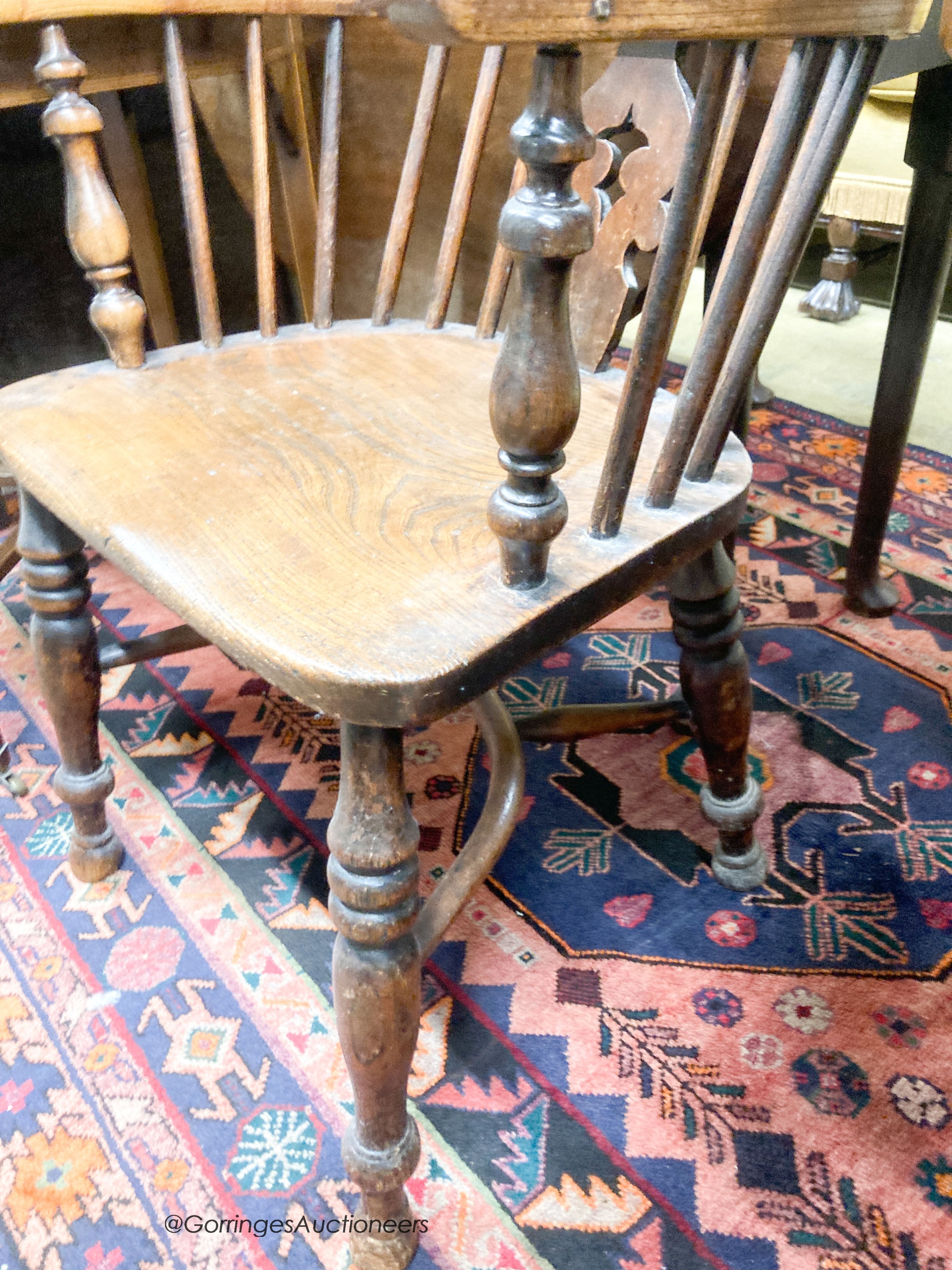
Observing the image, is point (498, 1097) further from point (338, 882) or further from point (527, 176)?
point (527, 176)

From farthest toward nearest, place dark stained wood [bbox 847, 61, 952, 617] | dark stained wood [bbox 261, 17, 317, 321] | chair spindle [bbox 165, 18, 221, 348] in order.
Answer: dark stained wood [bbox 261, 17, 317, 321], dark stained wood [bbox 847, 61, 952, 617], chair spindle [bbox 165, 18, 221, 348]

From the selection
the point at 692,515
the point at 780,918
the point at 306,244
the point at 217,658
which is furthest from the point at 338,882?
the point at 306,244

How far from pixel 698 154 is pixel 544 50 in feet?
0.36

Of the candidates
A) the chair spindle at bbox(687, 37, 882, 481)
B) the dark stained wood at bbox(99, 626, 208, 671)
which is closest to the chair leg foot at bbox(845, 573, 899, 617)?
the chair spindle at bbox(687, 37, 882, 481)

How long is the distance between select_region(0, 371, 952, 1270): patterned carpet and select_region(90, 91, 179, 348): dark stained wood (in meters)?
0.66

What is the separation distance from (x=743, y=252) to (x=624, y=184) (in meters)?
0.24

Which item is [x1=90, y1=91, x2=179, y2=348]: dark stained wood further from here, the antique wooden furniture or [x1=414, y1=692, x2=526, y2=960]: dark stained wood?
the antique wooden furniture

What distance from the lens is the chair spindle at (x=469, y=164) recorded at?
2.84ft

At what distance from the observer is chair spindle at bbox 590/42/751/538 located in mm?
484

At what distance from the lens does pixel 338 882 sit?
0.60m

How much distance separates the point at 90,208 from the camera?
83 cm

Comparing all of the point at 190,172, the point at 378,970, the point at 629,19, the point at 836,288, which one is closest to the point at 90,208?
the point at 190,172

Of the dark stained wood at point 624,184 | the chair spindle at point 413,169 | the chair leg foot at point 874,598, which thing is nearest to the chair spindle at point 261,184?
the chair spindle at point 413,169

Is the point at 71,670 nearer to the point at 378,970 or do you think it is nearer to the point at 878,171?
the point at 378,970
